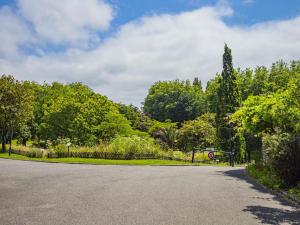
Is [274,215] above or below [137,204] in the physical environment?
below

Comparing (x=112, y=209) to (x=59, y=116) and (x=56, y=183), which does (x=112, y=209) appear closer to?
(x=56, y=183)

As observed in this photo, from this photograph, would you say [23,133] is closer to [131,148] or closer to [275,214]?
[131,148]

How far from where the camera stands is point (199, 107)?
88562 millimetres

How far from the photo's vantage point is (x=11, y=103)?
160ft

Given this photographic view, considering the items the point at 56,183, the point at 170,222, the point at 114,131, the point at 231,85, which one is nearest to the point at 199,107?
the point at 231,85

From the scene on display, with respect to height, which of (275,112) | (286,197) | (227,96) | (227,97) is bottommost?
(286,197)

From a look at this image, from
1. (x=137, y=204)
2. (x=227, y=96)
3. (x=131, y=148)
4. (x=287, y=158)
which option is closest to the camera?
(x=137, y=204)

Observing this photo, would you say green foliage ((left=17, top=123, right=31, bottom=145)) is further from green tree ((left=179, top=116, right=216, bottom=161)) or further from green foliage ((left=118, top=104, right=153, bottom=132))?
green tree ((left=179, top=116, right=216, bottom=161))

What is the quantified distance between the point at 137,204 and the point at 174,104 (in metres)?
80.4

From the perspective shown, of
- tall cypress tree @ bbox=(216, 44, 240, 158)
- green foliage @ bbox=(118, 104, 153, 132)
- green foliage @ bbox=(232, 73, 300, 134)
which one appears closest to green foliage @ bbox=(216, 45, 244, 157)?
tall cypress tree @ bbox=(216, 44, 240, 158)

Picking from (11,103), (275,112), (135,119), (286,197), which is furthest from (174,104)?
(286,197)

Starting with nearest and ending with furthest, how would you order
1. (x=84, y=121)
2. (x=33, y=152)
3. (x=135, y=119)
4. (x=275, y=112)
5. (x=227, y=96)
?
1. (x=275, y=112)
2. (x=33, y=152)
3. (x=84, y=121)
4. (x=227, y=96)
5. (x=135, y=119)

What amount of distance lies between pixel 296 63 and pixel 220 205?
201 ft

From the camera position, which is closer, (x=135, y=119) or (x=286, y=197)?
(x=286, y=197)
